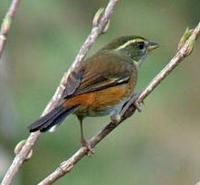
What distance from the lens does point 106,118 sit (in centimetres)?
902

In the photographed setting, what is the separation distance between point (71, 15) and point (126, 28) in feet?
2.53

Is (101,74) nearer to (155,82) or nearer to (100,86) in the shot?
(100,86)

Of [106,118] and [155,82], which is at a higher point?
[155,82]

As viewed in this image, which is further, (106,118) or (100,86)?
(106,118)

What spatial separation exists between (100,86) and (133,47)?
1.93ft

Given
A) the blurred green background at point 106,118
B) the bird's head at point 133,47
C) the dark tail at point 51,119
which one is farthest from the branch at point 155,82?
the blurred green background at point 106,118

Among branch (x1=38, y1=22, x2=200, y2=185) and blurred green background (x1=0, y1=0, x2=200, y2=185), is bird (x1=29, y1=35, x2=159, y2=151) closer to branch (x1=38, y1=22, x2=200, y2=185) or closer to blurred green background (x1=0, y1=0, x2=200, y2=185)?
branch (x1=38, y1=22, x2=200, y2=185)

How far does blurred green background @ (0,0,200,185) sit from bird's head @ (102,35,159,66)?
171 centimetres

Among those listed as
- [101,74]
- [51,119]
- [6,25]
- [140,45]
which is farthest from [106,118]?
[6,25]

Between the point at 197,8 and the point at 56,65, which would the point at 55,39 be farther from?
the point at 197,8

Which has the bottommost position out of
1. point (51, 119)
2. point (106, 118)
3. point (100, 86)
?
point (106, 118)

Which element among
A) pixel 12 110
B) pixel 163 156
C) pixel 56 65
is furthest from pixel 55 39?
pixel 12 110

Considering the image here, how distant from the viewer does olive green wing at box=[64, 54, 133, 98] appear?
4.61 m

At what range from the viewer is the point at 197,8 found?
11586 mm
